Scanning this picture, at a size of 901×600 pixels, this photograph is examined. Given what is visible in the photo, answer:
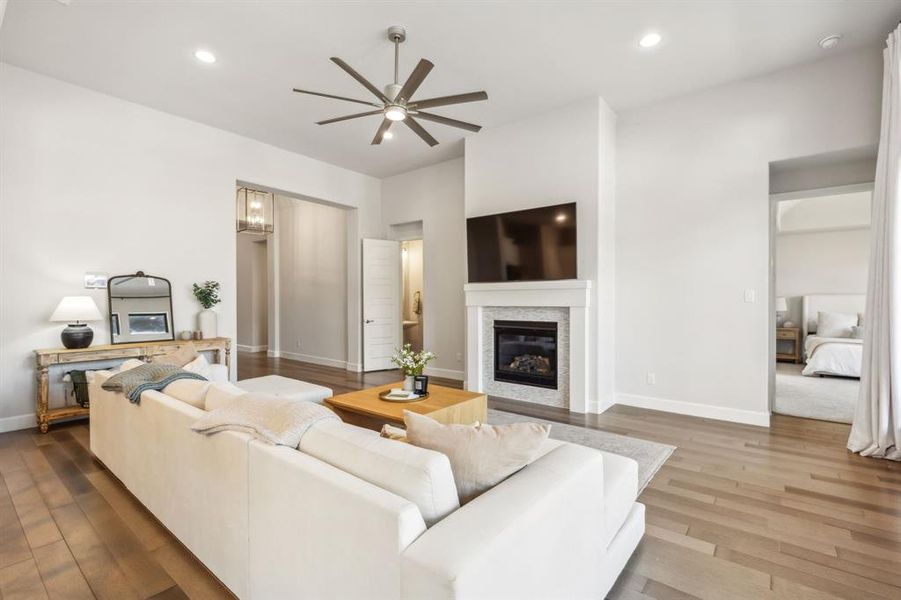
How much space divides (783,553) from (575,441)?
1.64 meters

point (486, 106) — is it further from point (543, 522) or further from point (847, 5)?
point (543, 522)

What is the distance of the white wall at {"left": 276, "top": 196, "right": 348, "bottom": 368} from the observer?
7.58 meters

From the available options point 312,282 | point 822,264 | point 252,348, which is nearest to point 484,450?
point 312,282

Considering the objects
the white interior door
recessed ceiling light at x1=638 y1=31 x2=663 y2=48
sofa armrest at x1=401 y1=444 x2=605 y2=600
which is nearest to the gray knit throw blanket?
sofa armrest at x1=401 y1=444 x2=605 y2=600

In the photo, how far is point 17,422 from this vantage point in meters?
3.90

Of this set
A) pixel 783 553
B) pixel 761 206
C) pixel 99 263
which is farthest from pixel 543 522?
pixel 99 263

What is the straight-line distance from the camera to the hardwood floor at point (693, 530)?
70.7 inches

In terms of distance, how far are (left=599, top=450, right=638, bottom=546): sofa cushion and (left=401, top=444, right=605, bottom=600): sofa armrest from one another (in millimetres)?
148

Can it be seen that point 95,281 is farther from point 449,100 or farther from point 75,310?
point 449,100

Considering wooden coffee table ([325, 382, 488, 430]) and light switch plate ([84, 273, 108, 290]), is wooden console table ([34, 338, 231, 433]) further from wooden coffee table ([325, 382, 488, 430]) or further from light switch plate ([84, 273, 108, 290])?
wooden coffee table ([325, 382, 488, 430])

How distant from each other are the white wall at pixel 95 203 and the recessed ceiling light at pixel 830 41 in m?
6.00

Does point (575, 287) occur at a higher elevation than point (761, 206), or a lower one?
lower

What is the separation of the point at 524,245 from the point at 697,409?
2.46 meters

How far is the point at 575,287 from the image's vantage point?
452 cm
